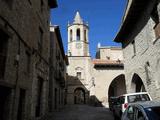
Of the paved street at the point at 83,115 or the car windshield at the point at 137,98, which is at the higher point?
the car windshield at the point at 137,98

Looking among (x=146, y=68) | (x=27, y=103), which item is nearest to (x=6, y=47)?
(x=27, y=103)

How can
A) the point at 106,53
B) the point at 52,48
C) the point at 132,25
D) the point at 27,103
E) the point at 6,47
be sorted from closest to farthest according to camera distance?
the point at 6,47, the point at 27,103, the point at 132,25, the point at 52,48, the point at 106,53

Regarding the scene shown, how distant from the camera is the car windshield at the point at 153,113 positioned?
4.96 metres

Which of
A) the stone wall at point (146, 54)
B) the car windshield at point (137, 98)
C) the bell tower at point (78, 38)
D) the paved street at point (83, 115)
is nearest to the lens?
the stone wall at point (146, 54)

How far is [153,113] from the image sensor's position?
16.8ft

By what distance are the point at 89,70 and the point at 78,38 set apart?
1258cm

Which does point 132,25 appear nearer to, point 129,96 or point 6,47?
point 129,96

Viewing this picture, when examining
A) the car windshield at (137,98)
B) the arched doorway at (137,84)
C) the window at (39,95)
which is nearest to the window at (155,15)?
the car windshield at (137,98)

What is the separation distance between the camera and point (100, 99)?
27469 millimetres

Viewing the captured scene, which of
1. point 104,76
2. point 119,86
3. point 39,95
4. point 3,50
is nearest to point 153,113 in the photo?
point 3,50

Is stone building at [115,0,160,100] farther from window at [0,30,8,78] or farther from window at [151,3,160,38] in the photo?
window at [0,30,8,78]

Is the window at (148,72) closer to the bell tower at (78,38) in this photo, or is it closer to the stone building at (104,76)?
the stone building at (104,76)

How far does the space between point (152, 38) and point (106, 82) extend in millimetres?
17296

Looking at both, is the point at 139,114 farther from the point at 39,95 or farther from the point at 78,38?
the point at 78,38
